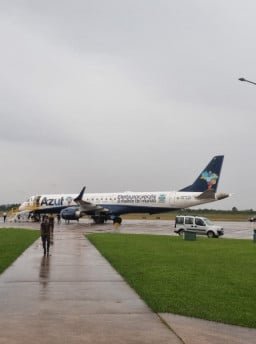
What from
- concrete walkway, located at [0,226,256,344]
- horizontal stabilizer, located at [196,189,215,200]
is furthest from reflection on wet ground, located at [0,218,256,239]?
concrete walkway, located at [0,226,256,344]

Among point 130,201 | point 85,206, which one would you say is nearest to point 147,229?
point 85,206

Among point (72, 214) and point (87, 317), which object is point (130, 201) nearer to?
point (72, 214)

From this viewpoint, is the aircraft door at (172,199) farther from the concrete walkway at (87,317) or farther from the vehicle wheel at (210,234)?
the concrete walkway at (87,317)

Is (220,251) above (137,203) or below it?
below

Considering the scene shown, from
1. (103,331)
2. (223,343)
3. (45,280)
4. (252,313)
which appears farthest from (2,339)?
(45,280)

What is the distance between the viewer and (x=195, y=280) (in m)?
13.5

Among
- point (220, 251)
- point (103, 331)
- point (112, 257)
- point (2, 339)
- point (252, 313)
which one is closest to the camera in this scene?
point (2, 339)

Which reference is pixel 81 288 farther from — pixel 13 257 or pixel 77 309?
pixel 13 257

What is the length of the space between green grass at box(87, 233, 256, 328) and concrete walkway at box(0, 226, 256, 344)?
456mm

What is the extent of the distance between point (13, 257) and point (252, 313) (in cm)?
1249

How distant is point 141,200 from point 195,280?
4850cm

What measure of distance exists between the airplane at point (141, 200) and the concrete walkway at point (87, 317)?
4476 centimetres

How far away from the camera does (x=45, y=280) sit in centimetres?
1365

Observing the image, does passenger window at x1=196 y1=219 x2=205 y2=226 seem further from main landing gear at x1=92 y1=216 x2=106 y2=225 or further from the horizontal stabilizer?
main landing gear at x1=92 y1=216 x2=106 y2=225
